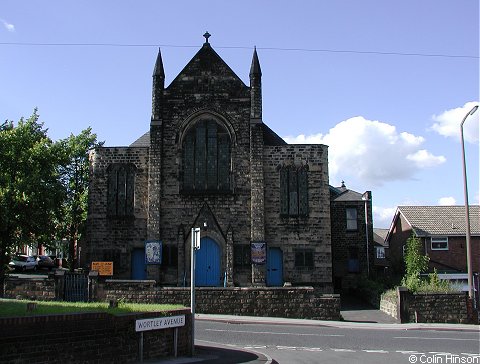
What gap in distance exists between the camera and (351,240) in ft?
117

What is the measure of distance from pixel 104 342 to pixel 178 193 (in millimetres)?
18560

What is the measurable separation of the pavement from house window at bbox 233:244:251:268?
18.1ft

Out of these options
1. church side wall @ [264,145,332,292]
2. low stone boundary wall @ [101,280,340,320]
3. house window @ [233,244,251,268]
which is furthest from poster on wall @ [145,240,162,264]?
church side wall @ [264,145,332,292]

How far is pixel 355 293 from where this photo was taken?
32.8m

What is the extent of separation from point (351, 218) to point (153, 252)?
14.4m

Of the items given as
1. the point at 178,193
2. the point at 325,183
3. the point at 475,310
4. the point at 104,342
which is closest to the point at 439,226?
the point at 325,183

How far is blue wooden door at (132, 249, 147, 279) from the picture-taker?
29.2 m

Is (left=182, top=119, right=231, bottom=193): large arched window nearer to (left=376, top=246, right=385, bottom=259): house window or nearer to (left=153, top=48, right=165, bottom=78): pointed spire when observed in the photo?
(left=153, top=48, right=165, bottom=78): pointed spire

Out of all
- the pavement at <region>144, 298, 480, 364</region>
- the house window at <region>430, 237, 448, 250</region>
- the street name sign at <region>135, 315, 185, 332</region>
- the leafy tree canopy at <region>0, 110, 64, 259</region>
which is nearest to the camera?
the street name sign at <region>135, 315, 185, 332</region>

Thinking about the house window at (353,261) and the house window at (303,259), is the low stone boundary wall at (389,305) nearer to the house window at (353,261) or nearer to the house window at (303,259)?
the house window at (303,259)

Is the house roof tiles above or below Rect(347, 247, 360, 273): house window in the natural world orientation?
above

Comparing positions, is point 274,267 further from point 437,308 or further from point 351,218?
point 351,218

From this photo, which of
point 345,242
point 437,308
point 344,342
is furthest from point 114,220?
point 437,308

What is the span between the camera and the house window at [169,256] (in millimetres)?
28844
